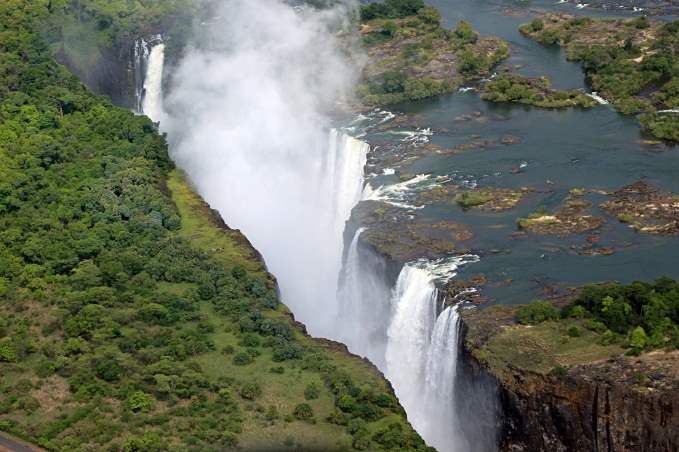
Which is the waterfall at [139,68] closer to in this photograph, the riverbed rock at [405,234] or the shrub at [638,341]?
the riverbed rock at [405,234]

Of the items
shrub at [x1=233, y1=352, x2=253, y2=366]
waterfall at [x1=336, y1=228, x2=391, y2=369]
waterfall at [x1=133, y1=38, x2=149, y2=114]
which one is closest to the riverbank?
waterfall at [x1=336, y1=228, x2=391, y2=369]

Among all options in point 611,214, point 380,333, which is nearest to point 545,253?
point 611,214

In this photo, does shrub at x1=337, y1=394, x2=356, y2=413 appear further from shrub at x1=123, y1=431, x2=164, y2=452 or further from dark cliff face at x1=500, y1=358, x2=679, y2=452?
shrub at x1=123, y1=431, x2=164, y2=452

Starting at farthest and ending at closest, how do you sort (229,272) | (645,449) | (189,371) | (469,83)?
(469,83)
(229,272)
(189,371)
(645,449)

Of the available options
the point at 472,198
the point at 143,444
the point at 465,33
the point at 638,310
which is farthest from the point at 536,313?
the point at 465,33

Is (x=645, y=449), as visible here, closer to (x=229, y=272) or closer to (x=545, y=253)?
(x=545, y=253)

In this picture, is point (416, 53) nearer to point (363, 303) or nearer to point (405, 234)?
point (405, 234)
